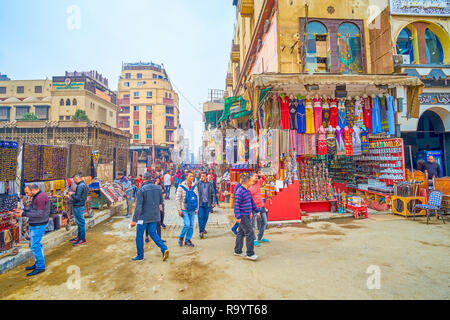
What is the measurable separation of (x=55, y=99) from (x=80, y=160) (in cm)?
3376

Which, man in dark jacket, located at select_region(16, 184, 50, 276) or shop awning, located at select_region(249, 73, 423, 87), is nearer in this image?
man in dark jacket, located at select_region(16, 184, 50, 276)

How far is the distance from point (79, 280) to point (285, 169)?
6457 millimetres

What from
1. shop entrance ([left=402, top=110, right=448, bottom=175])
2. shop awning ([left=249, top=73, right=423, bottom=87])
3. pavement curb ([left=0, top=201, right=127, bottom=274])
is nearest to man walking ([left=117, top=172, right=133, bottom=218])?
pavement curb ([left=0, top=201, right=127, bottom=274])

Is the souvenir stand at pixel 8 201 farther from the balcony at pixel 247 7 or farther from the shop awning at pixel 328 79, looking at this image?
the balcony at pixel 247 7

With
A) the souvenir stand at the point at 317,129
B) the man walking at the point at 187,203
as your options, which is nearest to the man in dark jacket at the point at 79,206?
the man walking at the point at 187,203

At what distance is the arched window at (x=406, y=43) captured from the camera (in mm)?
12031

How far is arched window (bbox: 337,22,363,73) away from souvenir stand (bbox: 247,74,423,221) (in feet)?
9.40

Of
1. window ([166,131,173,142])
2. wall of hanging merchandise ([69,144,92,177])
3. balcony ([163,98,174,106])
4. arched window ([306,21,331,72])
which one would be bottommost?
wall of hanging merchandise ([69,144,92,177])

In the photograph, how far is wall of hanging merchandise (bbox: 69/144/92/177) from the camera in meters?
9.90

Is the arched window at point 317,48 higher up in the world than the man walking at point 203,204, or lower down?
higher up

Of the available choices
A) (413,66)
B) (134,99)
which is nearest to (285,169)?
(413,66)

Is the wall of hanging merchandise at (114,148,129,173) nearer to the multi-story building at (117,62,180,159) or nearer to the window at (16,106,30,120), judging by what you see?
the multi-story building at (117,62,180,159)

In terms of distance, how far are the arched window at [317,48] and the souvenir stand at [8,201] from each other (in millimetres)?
11212
